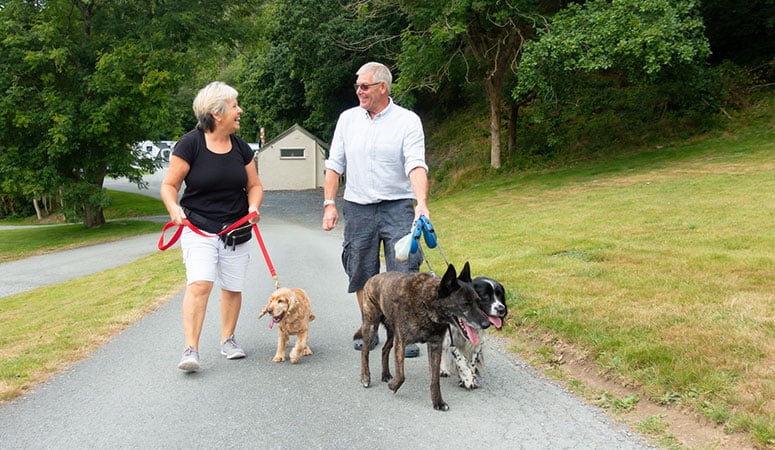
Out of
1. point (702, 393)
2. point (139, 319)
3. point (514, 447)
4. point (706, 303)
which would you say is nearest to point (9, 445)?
point (514, 447)

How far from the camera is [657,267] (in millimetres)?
8406

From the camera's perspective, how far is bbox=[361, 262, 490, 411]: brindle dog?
4.28 m

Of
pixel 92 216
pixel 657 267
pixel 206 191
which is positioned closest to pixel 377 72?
pixel 206 191

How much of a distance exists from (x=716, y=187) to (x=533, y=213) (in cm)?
486

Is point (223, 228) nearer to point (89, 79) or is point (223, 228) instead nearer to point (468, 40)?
point (468, 40)

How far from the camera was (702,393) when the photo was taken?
432cm

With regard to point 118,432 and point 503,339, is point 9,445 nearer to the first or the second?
point 118,432

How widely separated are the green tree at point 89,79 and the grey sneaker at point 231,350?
79.0 feet

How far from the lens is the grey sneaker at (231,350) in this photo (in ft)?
19.2

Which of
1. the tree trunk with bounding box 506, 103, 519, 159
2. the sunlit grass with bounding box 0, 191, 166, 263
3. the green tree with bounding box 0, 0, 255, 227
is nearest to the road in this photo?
the sunlit grass with bounding box 0, 191, 166, 263

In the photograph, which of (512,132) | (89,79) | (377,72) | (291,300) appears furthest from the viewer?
(512,132)

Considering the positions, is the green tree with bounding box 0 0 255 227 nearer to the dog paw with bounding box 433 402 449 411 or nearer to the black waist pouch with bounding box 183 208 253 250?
the black waist pouch with bounding box 183 208 253 250

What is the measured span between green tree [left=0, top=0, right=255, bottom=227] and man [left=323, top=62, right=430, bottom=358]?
81.0 feet

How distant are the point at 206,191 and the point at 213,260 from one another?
60cm
